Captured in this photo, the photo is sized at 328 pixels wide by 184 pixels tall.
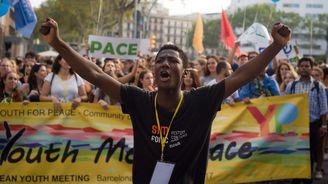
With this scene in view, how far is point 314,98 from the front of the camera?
827cm

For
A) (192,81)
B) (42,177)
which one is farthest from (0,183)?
(192,81)

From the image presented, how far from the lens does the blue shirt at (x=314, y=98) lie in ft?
27.0

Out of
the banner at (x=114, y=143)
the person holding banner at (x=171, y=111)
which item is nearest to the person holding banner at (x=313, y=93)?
the banner at (x=114, y=143)

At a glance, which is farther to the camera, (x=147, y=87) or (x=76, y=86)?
(x=147, y=87)

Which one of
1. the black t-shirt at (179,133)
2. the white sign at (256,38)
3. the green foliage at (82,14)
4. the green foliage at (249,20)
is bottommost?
the green foliage at (249,20)

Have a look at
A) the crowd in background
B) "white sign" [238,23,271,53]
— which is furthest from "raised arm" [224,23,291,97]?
"white sign" [238,23,271,53]

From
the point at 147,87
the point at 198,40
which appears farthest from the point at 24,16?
the point at 198,40

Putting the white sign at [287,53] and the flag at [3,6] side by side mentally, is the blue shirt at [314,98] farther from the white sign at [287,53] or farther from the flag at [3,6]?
the white sign at [287,53]

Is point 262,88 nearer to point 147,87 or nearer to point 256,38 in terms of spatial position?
point 147,87

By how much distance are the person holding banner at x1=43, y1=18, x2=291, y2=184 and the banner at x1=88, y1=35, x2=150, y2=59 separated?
25.0 ft

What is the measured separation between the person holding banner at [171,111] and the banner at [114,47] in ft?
Result: 25.0

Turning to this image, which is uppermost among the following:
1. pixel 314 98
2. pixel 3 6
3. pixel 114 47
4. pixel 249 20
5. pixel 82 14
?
pixel 3 6

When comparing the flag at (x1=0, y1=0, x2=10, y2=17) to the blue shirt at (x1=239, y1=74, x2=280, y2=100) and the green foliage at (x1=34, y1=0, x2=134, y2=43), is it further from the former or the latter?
the green foliage at (x1=34, y1=0, x2=134, y2=43)

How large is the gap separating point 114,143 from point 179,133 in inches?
151
